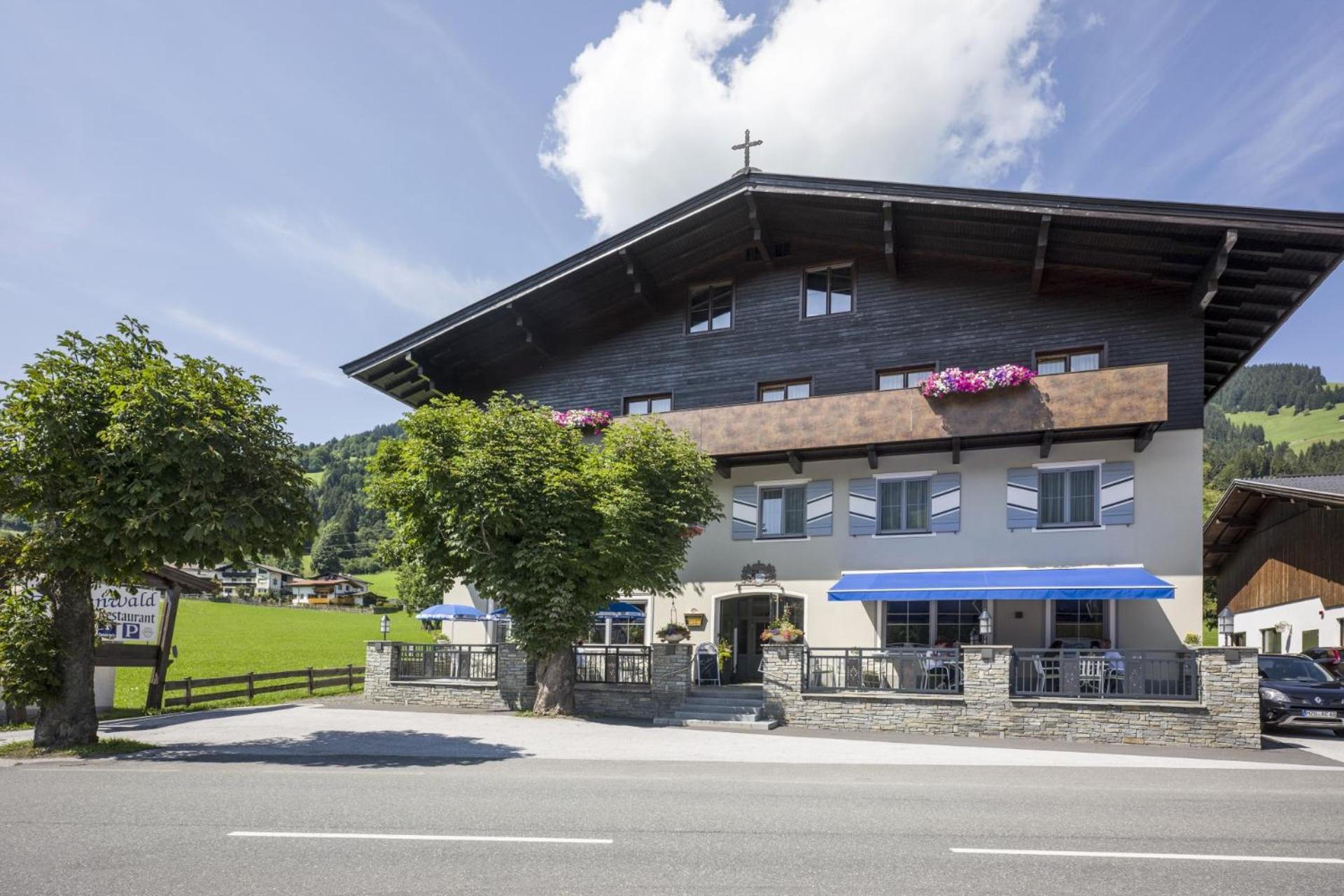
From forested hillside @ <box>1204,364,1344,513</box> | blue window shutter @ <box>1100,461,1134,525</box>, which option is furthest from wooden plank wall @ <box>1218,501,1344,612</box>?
forested hillside @ <box>1204,364,1344,513</box>

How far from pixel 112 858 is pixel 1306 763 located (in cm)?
1429

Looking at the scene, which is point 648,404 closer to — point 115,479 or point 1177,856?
point 115,479

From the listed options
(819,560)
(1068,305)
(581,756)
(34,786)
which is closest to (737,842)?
(581,756)

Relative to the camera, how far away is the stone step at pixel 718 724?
16.3 metres

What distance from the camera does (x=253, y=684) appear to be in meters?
21.7

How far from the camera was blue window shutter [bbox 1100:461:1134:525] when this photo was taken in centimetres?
1795

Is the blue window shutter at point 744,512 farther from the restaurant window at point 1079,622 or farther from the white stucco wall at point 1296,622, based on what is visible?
the white stucco wall at point 1296,622

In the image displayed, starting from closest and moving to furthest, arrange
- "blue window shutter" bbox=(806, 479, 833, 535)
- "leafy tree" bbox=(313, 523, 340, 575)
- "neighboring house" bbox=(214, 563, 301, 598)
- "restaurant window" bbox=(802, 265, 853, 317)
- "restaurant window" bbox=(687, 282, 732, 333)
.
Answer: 1. "blue window shutter" bbox=(806, 479, 833, 535)
2. "restaurant window" bbox=(802, 265, 853, 317)
3. "restaurant window" bbox=(687, 282, 732, 333)
4. "neighboring house" bbox=(214, 563, 301, 598)
5. "leafy tree" bbox=(313, 523, 340, 575)

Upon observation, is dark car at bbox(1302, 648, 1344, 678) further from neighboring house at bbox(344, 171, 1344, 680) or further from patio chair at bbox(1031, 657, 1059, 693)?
patio chair at bbox(1031, 657, 1059, 693)

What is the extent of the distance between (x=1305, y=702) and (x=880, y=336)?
10.7 metres

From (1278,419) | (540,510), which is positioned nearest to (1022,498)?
(540,510)

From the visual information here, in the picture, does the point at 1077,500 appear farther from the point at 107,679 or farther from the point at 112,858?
the point at 107,679

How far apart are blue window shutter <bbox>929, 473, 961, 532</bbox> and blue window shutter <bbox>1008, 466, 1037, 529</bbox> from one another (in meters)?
1.03

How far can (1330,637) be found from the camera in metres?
22.6
